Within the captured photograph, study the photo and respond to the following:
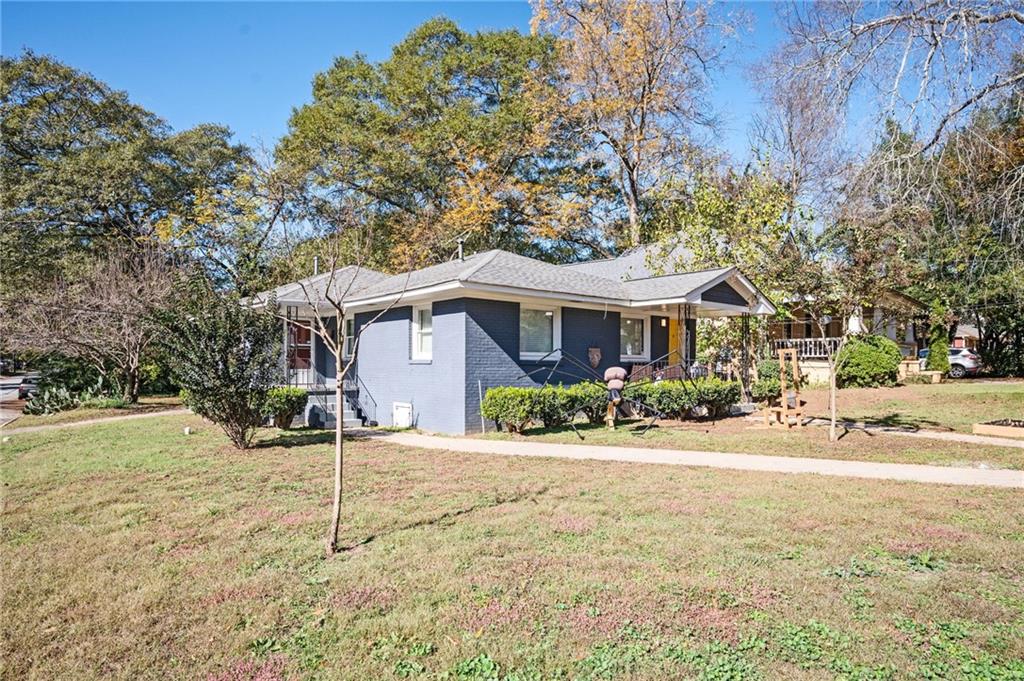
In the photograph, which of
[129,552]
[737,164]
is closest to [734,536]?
[129,552]

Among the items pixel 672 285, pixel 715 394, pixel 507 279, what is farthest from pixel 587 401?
pixel 672 285

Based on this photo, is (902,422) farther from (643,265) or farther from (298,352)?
(298,352)

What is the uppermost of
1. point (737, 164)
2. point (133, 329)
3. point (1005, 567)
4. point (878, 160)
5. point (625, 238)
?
point (737, 164)

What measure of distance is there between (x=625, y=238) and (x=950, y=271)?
46.7 feet

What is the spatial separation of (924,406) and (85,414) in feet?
73.7

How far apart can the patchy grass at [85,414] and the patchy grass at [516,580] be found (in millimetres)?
9071

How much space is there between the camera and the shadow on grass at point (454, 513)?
520cm

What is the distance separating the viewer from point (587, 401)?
40.9 feet

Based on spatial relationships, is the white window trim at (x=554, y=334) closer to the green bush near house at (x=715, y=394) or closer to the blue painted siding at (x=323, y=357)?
the green bush near house at (x=715, y=394)

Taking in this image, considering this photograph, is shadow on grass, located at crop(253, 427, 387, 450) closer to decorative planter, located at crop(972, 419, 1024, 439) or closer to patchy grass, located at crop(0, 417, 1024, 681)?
patchy grass, located at crop(0, 417, 1024, 681)

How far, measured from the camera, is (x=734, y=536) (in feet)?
17.2

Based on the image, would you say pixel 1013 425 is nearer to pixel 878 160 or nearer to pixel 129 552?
pixel 878 160

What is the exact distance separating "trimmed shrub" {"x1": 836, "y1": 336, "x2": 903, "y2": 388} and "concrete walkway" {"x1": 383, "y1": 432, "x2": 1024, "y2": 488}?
14.2m

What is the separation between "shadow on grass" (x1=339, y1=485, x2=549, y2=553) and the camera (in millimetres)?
5195
